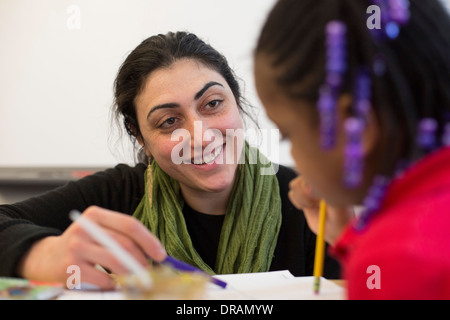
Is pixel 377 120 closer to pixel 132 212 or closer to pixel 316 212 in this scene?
pixel 316 212

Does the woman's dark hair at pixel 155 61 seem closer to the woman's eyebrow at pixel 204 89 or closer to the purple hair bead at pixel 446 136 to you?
the woman's eyebrow at pixel 204 89

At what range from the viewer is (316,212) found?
2.27 feet

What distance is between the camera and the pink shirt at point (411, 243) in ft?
1.12

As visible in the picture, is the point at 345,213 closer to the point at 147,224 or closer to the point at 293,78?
the point at 293,78

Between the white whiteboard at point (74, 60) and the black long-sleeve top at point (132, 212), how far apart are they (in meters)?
0.63

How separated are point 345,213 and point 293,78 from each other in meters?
0.25

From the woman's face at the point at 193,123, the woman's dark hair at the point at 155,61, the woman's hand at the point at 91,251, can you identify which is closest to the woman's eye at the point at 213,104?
the woman's face at the point at 193,123

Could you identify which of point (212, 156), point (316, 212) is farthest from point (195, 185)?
point (316, 212)

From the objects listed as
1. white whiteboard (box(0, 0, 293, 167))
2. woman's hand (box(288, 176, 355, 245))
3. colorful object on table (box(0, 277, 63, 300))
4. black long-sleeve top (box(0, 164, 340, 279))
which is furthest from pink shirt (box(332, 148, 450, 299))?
white whiteboard (box(0, 0, 293, 167))

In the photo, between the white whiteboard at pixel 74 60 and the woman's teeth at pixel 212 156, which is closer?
the woman's teeth at pixel 212 156

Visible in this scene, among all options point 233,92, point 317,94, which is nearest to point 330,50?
point 317,94

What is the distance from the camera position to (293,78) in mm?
449

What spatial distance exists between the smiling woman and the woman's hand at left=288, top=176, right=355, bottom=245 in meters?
0.23

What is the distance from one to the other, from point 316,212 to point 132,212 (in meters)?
0.53
